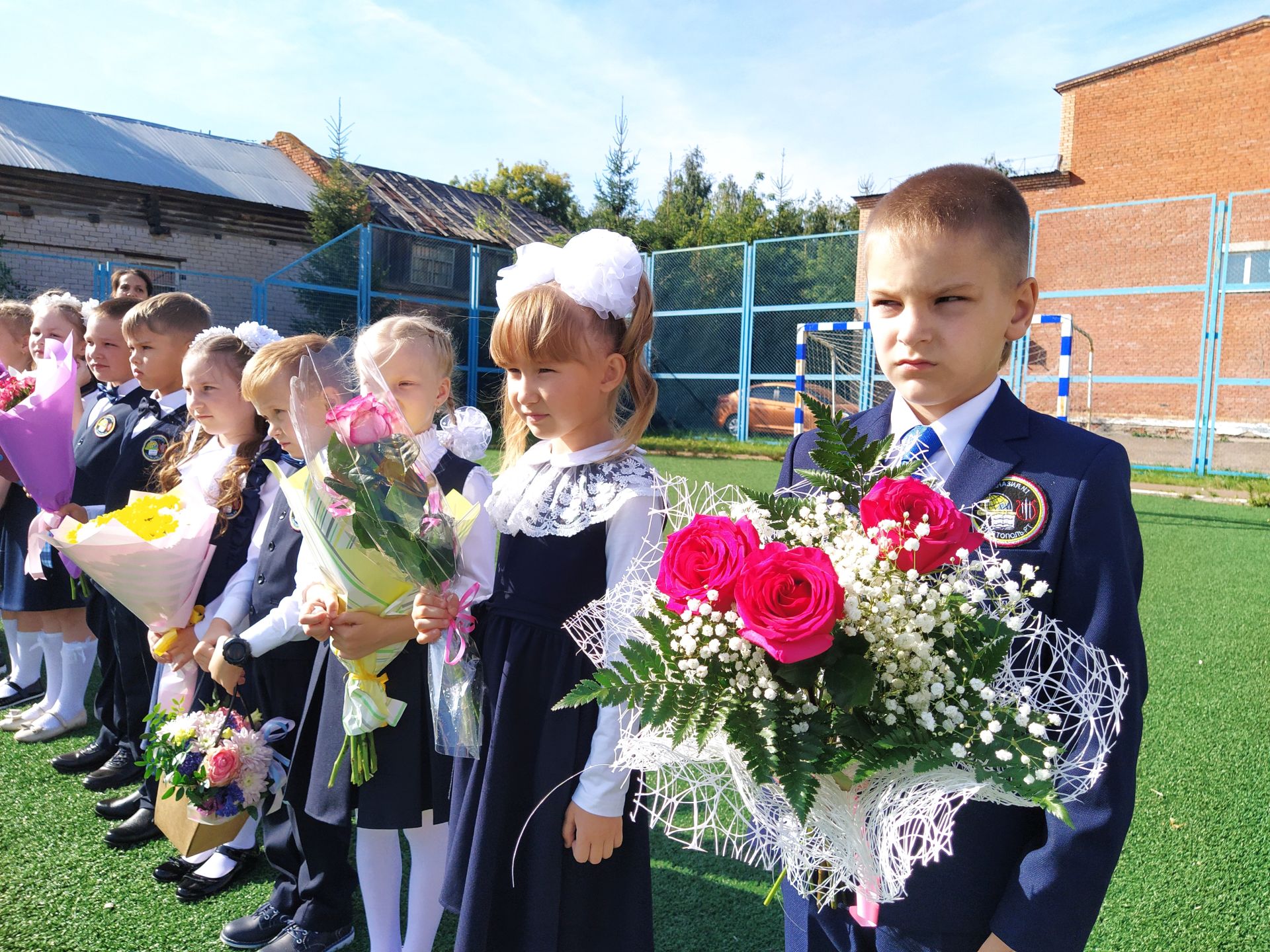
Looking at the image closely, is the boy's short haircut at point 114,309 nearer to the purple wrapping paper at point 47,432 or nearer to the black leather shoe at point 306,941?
the purple wrapping paper at point 47,432

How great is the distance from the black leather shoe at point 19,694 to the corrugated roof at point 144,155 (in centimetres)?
1720

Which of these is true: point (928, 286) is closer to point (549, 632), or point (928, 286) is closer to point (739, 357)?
point (549, 632)

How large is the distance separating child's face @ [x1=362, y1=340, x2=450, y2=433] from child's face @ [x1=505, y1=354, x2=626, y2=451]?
444 millimetres

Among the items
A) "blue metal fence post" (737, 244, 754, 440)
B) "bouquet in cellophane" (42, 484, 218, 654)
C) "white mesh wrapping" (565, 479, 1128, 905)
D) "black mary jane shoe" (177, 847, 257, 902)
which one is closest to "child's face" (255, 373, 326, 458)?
"bouquet in cellophane" (42, 484, 218, 654)

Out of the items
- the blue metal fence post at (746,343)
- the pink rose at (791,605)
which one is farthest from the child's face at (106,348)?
the blue metal fence post at (746,343)

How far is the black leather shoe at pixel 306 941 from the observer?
2.19 metres

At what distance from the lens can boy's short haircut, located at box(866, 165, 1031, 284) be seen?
4.04ft

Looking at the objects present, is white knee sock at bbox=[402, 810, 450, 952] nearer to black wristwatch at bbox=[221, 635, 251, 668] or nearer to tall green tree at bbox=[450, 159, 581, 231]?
black wristwatch at bbox=[221, 635, 251, 668]

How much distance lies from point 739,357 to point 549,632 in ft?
45.2

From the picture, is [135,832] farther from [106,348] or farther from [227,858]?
[106,348]

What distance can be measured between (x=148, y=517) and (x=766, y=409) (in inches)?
511

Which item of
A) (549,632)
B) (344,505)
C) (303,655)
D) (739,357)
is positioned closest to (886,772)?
(549,632)

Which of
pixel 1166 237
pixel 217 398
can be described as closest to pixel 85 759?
pixel 217 398

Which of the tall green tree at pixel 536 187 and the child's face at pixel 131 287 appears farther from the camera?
the tall green tree at pixel 536 187
